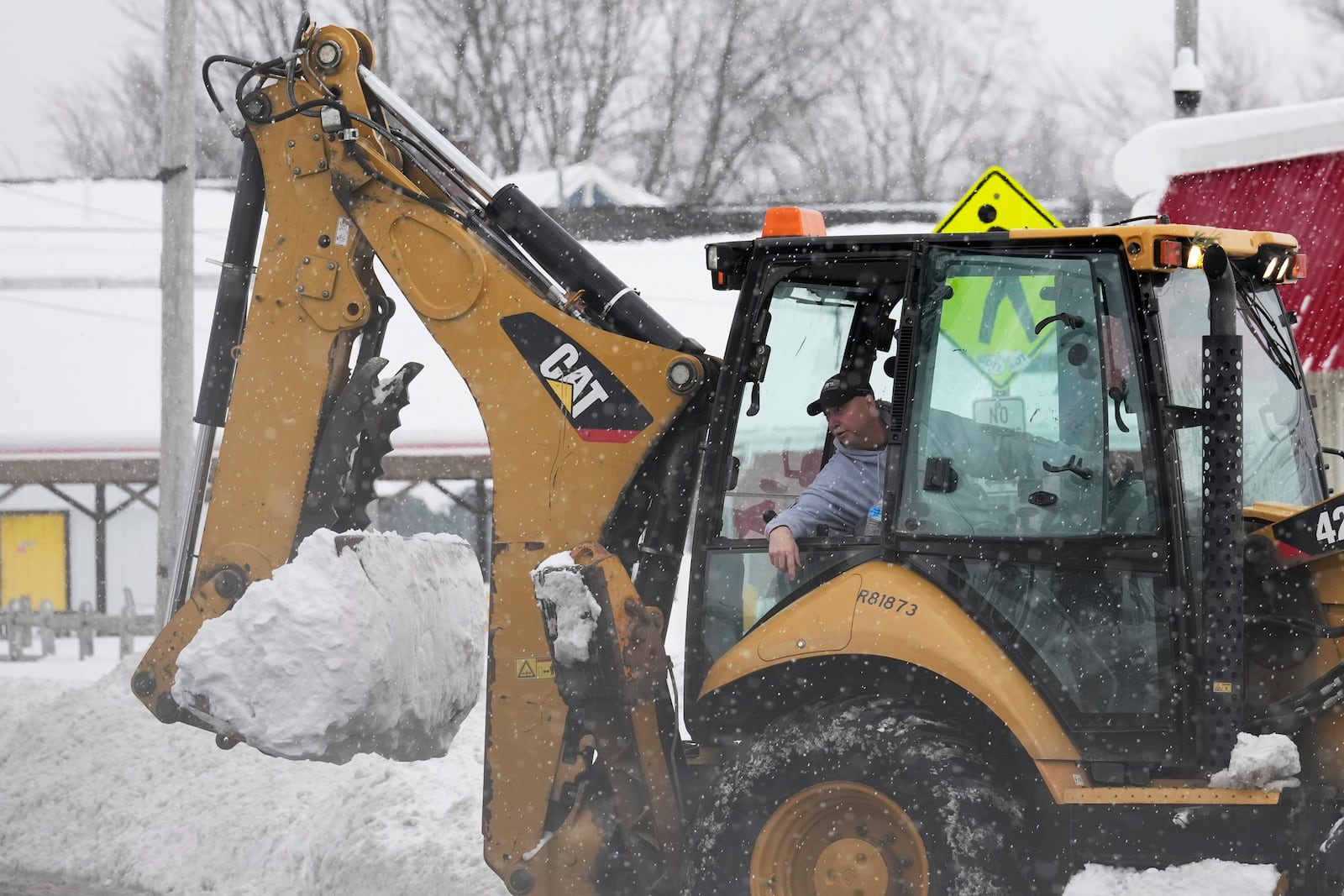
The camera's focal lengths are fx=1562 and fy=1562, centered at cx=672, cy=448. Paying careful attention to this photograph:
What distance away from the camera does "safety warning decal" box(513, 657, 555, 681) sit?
16.0ft

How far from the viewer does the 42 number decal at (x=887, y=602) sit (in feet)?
Result: 13.9

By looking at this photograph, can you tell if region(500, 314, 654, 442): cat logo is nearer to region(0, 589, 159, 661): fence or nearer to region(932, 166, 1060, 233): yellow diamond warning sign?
region(932, 166, 1060, 233): yellow diamond warning sign

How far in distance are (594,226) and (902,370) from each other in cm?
1460

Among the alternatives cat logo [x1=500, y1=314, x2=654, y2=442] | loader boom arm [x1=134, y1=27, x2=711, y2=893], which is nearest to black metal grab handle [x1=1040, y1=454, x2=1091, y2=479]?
loader boom arm [x1=134, y1=27, x2=711, y2=893]

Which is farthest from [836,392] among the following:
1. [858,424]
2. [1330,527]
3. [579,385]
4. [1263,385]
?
[1330,527]

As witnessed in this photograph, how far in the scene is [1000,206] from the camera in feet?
21.4

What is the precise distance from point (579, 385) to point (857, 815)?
1.62 metres

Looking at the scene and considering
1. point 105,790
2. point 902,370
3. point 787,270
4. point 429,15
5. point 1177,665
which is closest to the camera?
point 1177,665

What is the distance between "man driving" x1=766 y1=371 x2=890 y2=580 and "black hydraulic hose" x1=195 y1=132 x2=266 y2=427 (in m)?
2.02

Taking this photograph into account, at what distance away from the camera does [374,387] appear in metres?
5.29

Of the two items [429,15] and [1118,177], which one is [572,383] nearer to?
[1118,177]

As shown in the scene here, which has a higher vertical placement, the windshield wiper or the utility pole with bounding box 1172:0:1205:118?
the utility pole with bounding box 1172:0:1205:118

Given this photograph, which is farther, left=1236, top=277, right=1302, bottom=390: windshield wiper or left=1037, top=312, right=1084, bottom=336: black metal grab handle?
left=1236, top=277, right=1302, bottom=390: windshield wiper

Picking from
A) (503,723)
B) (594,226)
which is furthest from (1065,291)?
(594,226)
